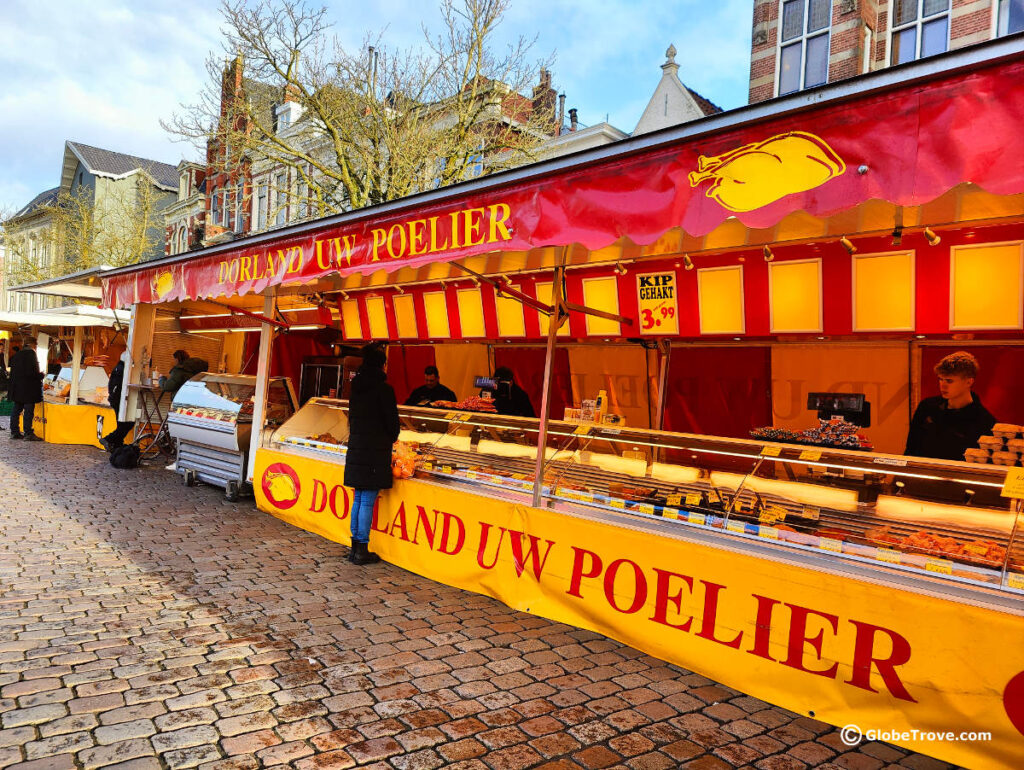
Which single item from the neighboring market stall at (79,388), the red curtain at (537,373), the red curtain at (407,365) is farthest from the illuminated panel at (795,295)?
the neighboring market stall at (79,388)

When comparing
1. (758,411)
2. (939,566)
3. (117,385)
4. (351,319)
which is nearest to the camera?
(939,566)

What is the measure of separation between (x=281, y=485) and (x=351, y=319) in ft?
9.83

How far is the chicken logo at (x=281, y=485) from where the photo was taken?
7074 mm

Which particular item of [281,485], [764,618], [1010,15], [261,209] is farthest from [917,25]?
[261,209]

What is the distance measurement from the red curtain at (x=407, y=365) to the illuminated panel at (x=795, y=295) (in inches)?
294

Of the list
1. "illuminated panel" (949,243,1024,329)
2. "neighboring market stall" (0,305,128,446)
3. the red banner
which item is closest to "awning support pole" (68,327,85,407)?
"neighboring market stall" (0,305,128,446)

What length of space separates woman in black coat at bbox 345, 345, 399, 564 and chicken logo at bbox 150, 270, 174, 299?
352 centimetres

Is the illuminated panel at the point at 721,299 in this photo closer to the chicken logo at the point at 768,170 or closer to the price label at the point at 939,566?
the chicken logo at the point at 768,170

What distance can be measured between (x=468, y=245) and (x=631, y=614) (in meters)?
2.60

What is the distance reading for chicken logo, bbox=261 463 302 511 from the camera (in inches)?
279

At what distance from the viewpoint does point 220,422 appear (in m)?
8.19

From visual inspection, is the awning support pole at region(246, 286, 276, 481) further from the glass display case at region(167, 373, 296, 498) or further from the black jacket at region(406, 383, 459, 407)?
the black jacket at region(406, 383, 459, 407)

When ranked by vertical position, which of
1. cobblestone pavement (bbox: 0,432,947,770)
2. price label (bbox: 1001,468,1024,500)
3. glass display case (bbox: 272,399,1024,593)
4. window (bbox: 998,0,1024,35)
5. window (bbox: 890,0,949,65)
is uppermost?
window (bbox: 890,0,949,65)

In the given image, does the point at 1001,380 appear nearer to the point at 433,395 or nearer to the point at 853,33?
the point at 433,395
